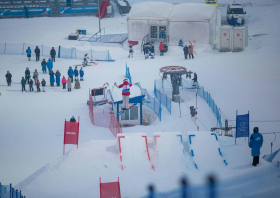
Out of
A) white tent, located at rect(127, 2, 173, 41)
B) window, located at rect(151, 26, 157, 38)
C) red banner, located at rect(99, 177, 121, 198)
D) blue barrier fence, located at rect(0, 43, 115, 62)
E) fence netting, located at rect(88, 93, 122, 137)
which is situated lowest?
fence netting, located at rect(88, 93, 122, 137)

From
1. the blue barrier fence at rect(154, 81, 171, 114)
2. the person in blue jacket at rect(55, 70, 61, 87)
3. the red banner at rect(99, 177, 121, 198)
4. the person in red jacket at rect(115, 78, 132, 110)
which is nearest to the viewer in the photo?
the red banner at rect(99, 177, 121, 198)

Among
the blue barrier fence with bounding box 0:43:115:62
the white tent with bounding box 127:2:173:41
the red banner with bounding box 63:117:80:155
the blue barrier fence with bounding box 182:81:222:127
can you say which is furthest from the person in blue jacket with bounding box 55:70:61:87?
the white tent with bounding box 127:2:173:41

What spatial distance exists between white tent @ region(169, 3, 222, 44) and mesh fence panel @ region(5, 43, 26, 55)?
13224 millimetres

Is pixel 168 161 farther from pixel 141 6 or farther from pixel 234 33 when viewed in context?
pixel 141 6

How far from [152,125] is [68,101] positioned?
6164mm

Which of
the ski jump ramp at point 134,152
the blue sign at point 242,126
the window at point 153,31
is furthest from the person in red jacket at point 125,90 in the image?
the window at point 153,31

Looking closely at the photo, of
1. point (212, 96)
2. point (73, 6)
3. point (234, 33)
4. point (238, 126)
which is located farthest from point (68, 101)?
point (73, 6)

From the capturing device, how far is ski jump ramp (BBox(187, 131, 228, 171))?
1409 cm

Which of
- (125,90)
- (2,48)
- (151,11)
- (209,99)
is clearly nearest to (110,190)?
(125,90)

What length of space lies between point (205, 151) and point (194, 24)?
24.1 meters

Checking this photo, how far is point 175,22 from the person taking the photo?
37.6 meters

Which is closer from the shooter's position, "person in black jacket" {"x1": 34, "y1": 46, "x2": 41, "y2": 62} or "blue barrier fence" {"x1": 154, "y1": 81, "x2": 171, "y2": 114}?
"blue barrier fence" {"x1": 154, "y1": 81, "x2": 171, "y2": 114}

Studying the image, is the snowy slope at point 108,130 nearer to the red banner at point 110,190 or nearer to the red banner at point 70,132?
the red banner at point 70,132

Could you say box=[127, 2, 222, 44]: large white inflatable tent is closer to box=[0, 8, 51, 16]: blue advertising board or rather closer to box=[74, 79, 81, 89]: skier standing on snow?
box=[74, 79, 81, 89]: skier standing on snow
